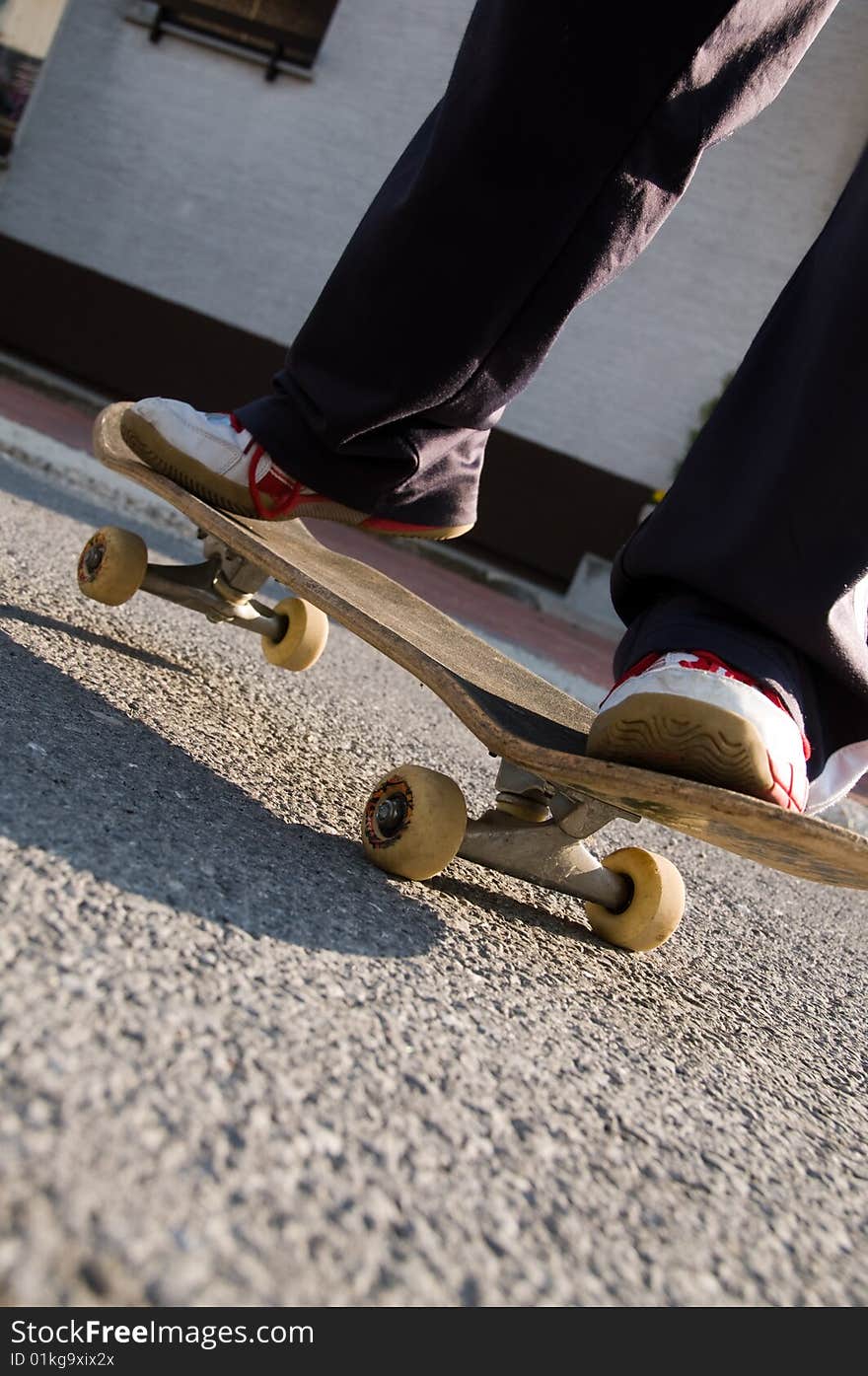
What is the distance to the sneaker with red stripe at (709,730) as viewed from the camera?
46.7 inches

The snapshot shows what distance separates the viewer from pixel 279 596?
3.82m

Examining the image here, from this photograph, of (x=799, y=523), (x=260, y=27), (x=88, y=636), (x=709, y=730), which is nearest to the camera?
(x=709, y=730)

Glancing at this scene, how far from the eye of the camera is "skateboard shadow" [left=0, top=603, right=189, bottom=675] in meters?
1.94

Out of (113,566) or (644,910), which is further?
(113,566)

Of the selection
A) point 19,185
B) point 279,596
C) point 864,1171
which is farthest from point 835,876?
point 19,185

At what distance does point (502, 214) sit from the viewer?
149 cm

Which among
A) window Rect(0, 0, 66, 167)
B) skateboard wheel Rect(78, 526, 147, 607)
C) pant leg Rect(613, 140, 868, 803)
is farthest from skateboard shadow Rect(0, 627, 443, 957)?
window Rect(0, 0, 66, 167)

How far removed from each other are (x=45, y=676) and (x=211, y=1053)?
918mm

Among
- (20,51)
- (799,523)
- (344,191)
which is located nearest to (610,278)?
(799,523)

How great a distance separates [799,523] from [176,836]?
72cm

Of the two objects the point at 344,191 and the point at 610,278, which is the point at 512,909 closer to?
the point at 610,278

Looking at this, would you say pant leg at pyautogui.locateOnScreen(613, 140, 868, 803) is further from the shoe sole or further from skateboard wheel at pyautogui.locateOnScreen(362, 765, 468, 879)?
skateboard wheel at pyautogui.locateOnScreen(362, 765, 468, 879)

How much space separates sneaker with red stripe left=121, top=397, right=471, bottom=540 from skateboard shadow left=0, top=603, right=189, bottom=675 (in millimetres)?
316

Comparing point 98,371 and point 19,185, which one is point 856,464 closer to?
point 98,371
